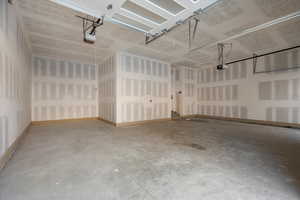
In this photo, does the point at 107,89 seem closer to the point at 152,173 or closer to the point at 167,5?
the point at 167,5

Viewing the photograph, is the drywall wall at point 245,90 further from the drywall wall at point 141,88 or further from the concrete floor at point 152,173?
the concrete floor at point 152,173

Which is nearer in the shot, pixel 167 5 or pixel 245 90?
pixel 167 5

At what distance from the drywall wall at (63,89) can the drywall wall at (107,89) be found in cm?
78

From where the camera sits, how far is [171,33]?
16.6 ft

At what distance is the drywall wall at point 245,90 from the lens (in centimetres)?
671

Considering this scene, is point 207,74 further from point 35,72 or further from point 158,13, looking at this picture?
point 35,72

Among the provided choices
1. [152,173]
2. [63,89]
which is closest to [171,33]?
[152,173]

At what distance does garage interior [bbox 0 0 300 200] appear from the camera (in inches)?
84.0

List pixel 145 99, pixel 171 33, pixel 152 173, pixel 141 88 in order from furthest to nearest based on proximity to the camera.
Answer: pixel 145 99
pixel 141 88
pixel 171 33
pixel 152 173

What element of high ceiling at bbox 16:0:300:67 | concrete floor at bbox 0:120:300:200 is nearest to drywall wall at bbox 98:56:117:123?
high ceiling at bbox 16:0:300:67

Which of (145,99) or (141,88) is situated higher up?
(141,88)

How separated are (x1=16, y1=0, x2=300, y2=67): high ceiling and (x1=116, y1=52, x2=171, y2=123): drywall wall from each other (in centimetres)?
73

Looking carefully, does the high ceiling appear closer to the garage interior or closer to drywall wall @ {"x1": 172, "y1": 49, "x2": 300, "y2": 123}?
the garage interior

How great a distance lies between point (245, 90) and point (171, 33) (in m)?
6.41
